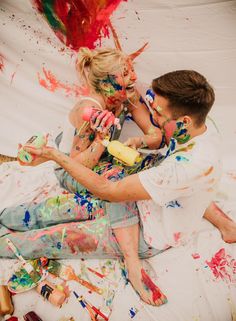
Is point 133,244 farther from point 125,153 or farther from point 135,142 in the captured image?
point 135,142

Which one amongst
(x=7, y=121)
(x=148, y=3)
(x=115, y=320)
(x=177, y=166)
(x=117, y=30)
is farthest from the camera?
(x=7, y=121)

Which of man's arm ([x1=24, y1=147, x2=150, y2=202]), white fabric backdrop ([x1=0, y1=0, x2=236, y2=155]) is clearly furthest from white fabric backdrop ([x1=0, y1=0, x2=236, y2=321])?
man's arm ([x1=24, y1=147, x2=150, y2=202])

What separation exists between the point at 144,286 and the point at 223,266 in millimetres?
352

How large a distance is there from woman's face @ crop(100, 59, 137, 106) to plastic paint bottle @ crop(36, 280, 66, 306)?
0.87 metres

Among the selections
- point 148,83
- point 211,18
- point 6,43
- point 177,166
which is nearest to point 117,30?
point 148,83

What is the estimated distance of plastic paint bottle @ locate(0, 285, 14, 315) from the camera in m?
1.28

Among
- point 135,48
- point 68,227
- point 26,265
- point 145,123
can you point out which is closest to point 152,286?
point 68,227

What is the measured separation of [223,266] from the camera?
1396mm

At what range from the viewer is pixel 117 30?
166 cm

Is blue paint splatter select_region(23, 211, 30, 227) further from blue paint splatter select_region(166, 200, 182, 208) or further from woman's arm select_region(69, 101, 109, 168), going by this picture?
blue paint splatter select_region(166, 200, 182, 208)

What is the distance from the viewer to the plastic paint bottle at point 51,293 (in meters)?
1.30

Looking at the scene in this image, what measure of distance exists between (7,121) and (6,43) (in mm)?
504

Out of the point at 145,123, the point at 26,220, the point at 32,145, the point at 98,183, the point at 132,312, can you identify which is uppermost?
the point at 32,145

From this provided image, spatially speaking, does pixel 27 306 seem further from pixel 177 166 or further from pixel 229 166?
pixel 229 166
